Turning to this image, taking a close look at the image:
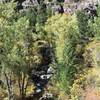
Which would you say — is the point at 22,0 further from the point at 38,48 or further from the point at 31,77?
the point at 31,77

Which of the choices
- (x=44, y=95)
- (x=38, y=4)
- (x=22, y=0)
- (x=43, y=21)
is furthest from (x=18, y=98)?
(x=22, y=0)

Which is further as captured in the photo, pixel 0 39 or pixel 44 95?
pixel 44 95

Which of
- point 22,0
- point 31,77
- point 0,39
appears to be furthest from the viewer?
point 22,0

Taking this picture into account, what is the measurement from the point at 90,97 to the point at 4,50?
13.4 meters

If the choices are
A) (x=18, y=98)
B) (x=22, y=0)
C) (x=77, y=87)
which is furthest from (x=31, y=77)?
(x=22, y=0)

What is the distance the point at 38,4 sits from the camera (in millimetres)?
97312

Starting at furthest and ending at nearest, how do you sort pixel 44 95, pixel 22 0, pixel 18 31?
pixel 22 0
pixel 44 95
pixel 18 31

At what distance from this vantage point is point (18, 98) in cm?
5644

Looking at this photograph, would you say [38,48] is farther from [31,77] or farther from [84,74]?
[84,74]

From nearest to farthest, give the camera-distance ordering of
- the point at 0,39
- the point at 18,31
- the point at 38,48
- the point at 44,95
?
the point at 0,39
the point at 18,31
the point at 44,95
the point at 38,48

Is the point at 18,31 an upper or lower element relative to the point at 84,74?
upper

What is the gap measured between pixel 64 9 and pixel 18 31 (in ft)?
152

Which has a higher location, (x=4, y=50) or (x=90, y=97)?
(x=4, y=50)

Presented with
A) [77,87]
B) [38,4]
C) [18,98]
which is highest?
[38,4]
